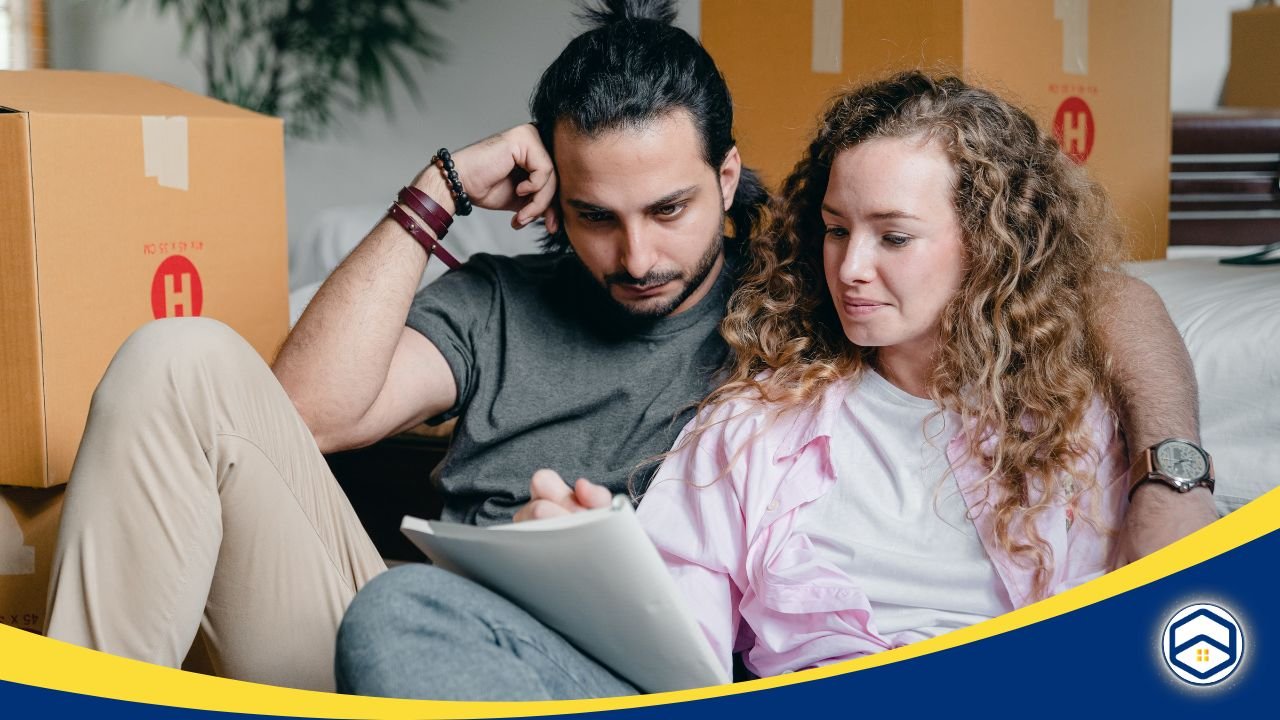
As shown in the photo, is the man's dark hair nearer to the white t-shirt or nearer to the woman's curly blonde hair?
the woman's curly blonde hair

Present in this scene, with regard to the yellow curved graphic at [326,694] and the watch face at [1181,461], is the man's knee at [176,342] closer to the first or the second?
the yellow curved graphic at [326,694]

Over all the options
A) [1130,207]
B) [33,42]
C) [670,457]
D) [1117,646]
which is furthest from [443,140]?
A: [1117,646]

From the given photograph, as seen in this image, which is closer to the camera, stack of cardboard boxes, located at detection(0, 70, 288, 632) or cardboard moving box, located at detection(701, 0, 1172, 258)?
stack of cardboard boxes, located at detection(0, 70, 288, 632)

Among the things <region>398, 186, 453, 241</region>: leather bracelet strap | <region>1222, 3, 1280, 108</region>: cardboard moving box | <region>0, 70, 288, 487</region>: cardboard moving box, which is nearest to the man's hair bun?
<region>398, 186, 453, 241</region>: leather bracelet strap

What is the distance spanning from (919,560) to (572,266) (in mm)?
610

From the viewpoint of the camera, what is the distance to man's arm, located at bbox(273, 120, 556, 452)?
146 centimetres

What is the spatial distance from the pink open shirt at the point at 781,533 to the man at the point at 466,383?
0.26ft

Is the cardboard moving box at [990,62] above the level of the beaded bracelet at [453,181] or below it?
above

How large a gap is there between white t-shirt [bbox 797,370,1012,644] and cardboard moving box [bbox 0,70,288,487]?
82 cm

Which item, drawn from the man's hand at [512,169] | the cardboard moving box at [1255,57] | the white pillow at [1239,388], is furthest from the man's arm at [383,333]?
the cardboard moving box at [1255,57]

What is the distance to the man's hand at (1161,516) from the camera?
3.62 feet

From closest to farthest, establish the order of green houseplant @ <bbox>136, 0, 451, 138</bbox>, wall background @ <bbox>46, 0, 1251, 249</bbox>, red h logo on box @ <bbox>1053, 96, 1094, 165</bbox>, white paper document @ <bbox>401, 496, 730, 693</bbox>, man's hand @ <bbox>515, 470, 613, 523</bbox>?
white paper document @ <bbox>401, 496, 730, 693</bbox>
man's hand @ <bbox>515, 470, 613, 523</bbox>
red h logo on box @ <bbox>1053, 96, 1094, 165</bbox>
wall background @ <bbox>46, 0, 1251, 249</bbox>
green houseplant @ <bbox>136, 0, 451, 138</bbox>

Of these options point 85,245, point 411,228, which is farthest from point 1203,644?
point 85,245

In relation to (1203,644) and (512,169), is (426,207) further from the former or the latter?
(1203,644)
